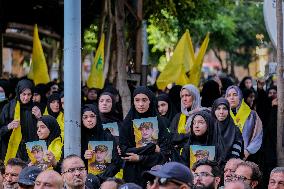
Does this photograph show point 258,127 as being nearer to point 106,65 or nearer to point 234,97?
point 234,97

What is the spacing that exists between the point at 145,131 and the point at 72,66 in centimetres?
123

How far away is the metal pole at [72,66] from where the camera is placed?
9.56 meters

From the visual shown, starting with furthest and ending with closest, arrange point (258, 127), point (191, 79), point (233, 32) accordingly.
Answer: point (233, 32) < point (191, 79) < point (258, 127)

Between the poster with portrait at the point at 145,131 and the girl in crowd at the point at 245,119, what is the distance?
2017 mm

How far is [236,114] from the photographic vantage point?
12.2 metres

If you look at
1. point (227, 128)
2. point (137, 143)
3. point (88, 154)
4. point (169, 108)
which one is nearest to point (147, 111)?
point (137, 143)

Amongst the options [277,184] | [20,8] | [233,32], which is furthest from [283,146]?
[233,32]

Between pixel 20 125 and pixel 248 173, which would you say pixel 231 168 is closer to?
pixel 248 173

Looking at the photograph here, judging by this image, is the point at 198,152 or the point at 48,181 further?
the point at 198,152

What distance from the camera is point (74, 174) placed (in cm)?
847

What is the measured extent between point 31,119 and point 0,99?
153 centimetres

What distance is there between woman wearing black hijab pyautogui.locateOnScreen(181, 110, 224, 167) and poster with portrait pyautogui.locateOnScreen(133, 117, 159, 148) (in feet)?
1.18

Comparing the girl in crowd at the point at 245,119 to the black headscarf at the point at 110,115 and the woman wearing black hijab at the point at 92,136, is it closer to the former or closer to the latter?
the black headscarf at the point at 110,115

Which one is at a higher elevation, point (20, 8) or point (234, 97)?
point (20, 8)
